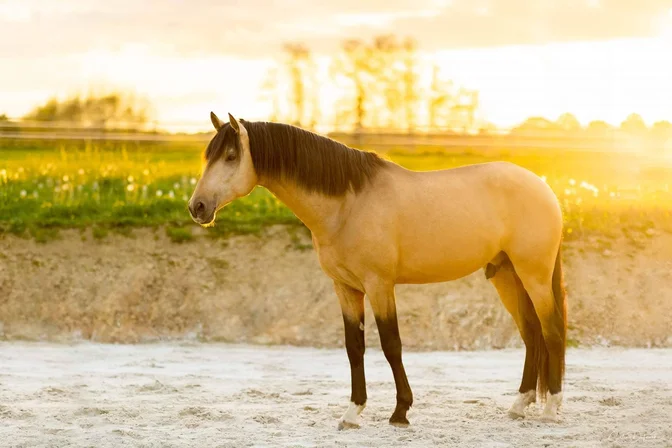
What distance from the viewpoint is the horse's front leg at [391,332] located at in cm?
675

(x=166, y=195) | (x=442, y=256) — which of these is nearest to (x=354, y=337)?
(x=442, y=256)

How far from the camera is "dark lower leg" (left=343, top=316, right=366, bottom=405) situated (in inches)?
278

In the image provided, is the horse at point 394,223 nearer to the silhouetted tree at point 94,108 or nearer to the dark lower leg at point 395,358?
the dark lower leg at point 395,358

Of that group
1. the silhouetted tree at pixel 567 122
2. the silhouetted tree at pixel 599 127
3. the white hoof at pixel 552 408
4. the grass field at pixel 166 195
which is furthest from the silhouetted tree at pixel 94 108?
the white hoof at pixel 552 408

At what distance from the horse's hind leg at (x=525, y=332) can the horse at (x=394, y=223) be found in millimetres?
10

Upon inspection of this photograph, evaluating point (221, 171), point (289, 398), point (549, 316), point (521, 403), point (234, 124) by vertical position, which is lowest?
point (289, 398)

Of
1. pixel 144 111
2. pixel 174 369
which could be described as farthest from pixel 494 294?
pixel 144 111

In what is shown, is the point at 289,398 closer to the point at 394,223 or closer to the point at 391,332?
the point at 391,332

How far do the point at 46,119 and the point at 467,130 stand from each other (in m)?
11.8

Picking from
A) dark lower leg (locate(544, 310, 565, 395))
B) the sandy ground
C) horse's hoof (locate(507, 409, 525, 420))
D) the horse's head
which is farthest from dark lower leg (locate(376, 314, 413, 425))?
the horse's head

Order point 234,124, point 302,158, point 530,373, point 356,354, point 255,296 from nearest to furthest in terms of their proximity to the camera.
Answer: point 234,124, point 302,158, point 356,354, point 530,373, point 255,296

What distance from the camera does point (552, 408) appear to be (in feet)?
23.9

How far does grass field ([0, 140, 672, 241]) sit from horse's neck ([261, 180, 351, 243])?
6.60 metres

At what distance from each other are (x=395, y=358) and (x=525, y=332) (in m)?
1.28
